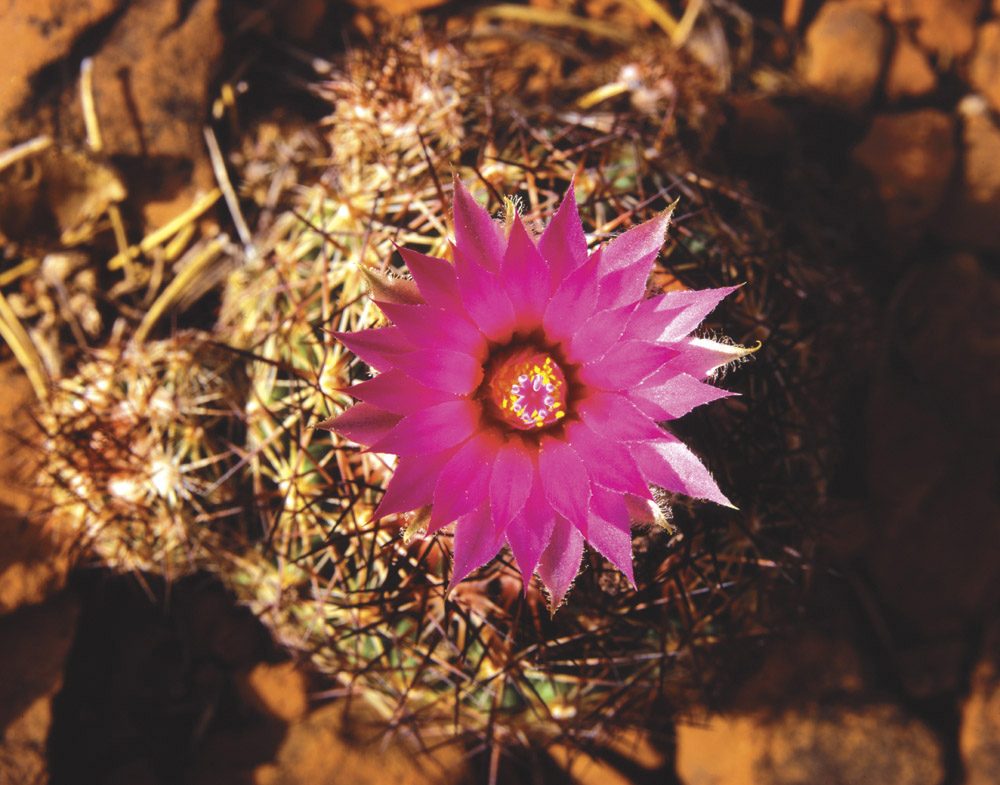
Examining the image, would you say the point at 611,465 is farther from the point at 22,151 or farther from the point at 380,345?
the point at 22,151

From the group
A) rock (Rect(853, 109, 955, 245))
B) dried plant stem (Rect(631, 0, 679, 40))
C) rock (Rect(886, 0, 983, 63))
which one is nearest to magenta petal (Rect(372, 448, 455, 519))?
rock (Rect(853, 109, 955, 245))

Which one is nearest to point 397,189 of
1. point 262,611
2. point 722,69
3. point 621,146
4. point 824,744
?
point 621,146

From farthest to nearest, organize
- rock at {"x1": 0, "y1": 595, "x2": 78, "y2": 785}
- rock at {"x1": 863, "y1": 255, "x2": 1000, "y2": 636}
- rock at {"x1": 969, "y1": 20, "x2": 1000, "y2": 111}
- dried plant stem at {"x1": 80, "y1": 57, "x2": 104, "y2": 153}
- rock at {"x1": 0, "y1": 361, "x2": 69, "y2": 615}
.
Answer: rock at {"x1": 969, "y1": 20, "x2": 1000, "y2": 111}, rock at {"x1": 863, "y1": 255, "x2": 1000, "y2": 636}, dried plant stem at {"x1": 80, "y1": 57, "x2": 104, "y2": 153}, rock at {"x1": 0, "y1": 361, "x2": 69, "y2": 615}, rock at {"x1": 0, "y1": 595, "x2": 78, "y2": 785}

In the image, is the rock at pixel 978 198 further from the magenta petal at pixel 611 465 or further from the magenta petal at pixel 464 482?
the magenta petal at pixel 464 482

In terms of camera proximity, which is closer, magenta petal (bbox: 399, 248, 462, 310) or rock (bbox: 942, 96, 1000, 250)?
magenta petal (bbox: 399, 248, 462, 310)

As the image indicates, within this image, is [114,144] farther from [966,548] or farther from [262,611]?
[966,548]

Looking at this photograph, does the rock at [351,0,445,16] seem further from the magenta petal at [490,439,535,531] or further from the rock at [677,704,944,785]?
the rock at [677,704,944,785]
